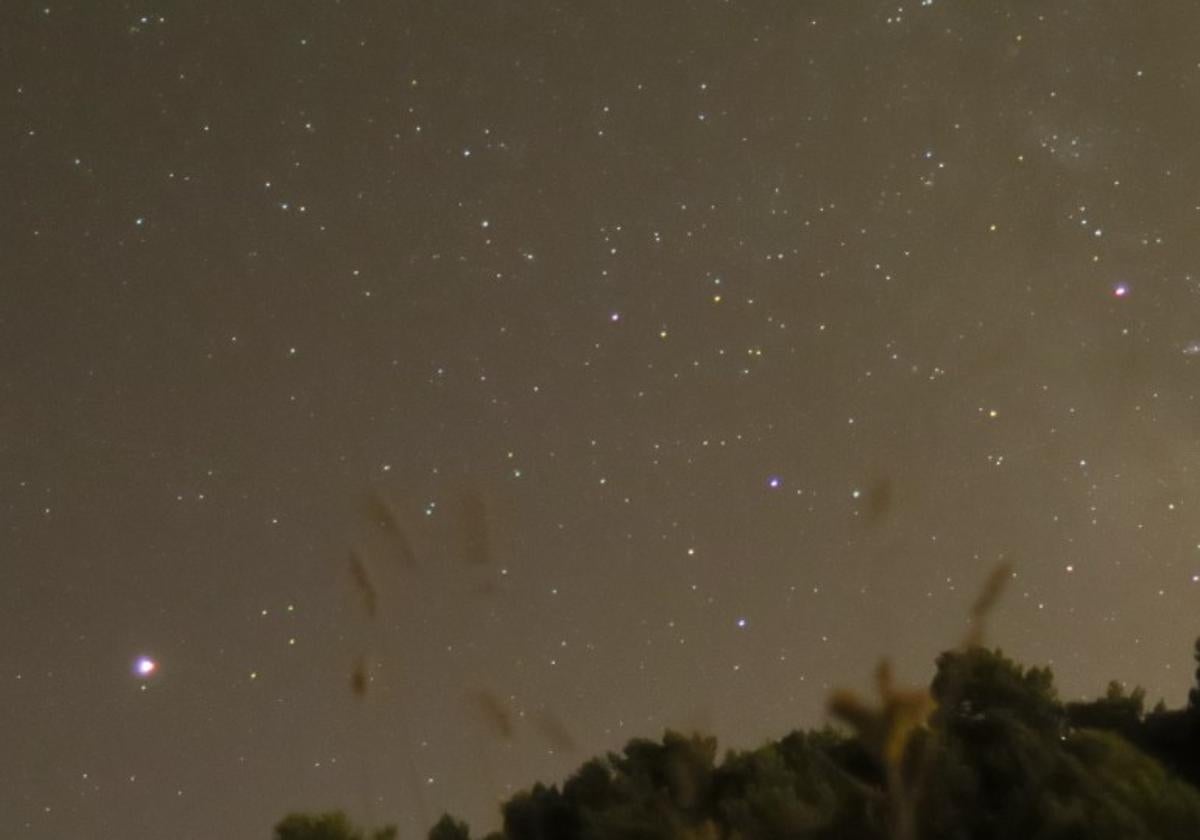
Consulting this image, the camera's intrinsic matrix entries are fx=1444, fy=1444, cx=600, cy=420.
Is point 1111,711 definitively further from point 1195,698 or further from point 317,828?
point 317,828

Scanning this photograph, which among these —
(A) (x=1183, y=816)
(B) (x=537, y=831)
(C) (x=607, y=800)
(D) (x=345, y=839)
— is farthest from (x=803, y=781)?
(D) (x=345, y=839)

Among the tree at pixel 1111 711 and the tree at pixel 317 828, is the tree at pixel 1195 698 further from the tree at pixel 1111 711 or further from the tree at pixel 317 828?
the tree at pixel 317 828

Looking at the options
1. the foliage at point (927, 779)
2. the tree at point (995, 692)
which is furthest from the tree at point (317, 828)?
the tree at point (995, 692)

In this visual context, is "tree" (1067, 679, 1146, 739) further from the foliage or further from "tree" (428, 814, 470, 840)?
"tree" (428, 814, 470, 840)

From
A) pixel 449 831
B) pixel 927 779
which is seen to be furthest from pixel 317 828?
pixel 927 779

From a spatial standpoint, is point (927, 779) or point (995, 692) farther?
point (995, 692)

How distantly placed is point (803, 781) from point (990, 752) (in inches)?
90.8

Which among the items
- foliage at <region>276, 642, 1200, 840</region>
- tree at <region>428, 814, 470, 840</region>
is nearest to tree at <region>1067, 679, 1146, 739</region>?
foliage at <region>276, 642, 1200, 840</region>

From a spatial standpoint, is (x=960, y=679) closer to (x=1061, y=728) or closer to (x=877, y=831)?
(x=1061, y=728)

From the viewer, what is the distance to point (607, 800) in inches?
742

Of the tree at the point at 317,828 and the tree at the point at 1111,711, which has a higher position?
the tree at the point at 317,828

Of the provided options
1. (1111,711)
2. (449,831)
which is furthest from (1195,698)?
(449,831)

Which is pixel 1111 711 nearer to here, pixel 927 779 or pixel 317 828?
pixel 927 779

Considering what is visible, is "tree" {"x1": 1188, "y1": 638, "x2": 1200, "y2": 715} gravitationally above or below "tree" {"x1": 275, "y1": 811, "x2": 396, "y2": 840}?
below
